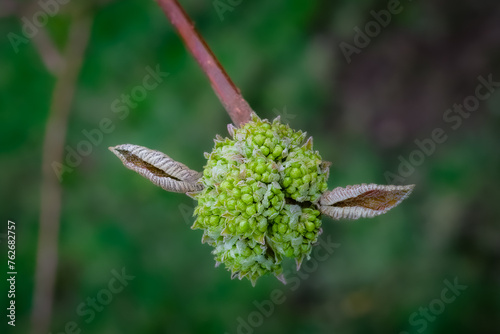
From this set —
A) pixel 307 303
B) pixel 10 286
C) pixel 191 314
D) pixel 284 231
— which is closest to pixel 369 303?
pixel 307 303

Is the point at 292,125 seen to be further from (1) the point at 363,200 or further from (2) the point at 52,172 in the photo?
(1) the point at 363,200

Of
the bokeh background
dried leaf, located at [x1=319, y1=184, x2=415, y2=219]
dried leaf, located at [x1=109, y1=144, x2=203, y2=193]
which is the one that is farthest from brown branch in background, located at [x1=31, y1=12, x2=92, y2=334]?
dried leaf, located at [x1=319, y1=184, x2=415, y2=219]

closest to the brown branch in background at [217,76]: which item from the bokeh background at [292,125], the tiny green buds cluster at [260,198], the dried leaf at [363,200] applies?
the tiny green buds cluster at [260,198]

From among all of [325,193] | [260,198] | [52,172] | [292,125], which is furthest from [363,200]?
Result: [52,172]

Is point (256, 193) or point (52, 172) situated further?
point (52, 172)

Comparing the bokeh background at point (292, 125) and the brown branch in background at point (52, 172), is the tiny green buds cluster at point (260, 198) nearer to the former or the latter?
the bokeh background at point (292, 125)

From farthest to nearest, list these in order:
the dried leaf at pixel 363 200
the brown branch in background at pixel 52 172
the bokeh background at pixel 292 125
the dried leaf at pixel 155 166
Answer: the brown branch in background at pixel 52 172 → the bokeh background at pixel 292 125 → the dried leaf at pixel 155 166 → the dried leaf at pixel 363 200

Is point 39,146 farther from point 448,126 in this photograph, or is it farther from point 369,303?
point 448,126
